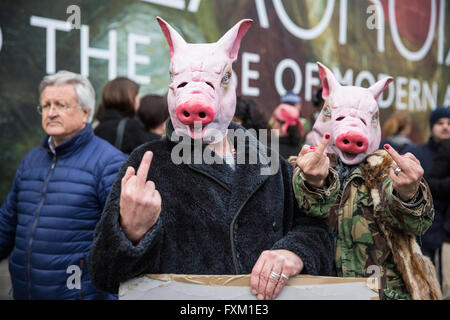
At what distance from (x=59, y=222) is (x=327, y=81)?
1686 mm

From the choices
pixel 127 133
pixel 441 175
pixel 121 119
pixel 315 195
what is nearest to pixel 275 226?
pixel 315 195

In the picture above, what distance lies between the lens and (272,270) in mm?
1613

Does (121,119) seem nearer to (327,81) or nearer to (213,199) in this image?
(327,81)

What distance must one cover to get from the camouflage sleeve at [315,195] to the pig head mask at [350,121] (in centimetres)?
49

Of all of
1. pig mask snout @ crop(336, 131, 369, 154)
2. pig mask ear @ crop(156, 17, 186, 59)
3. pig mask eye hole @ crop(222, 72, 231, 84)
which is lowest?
pig mask snout @ crop(336, 131, 369, 154)

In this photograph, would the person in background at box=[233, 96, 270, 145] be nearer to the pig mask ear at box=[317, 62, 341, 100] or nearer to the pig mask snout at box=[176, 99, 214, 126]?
the pig mask ear at box=[317, 62, 341, 100]

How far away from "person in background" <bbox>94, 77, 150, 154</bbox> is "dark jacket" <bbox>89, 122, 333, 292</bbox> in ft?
6.22

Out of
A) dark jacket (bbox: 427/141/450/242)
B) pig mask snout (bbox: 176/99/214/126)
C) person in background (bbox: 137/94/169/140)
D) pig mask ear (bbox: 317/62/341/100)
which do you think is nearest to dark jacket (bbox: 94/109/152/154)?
person in background (bbox: 137/94/169/140)

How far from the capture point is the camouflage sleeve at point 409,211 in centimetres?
198

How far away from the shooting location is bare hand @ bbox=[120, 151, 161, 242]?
1508mm

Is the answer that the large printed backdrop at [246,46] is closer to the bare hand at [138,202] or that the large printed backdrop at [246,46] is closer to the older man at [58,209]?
the older man at [58,209]

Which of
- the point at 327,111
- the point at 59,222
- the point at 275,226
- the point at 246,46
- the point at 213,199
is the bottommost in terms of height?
the point at 59,222

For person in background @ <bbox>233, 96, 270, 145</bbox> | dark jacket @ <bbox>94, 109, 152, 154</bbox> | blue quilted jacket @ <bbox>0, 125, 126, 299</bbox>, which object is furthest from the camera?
dark jacket @ <bbox>94, 109, 152, 154</bbox>

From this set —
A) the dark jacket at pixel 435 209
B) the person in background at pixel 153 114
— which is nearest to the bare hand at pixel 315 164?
the person in background at pixel 153 114
